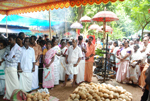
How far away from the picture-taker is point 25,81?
381cm

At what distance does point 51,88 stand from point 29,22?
9.93 m

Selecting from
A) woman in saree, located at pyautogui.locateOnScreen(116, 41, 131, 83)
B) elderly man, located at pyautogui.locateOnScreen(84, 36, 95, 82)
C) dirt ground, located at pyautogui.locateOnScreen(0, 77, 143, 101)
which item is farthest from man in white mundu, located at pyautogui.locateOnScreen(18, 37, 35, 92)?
woman in saree, located at pyautogui.locateOnScreen(116, 41, 131, 83)

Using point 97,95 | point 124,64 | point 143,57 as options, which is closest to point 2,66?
point 97,95

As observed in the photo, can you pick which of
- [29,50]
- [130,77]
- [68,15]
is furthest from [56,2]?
[68,15]

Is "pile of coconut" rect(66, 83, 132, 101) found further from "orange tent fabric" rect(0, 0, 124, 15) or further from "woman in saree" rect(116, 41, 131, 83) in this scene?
"woman in saree" rect(116, 41, 131, 83)

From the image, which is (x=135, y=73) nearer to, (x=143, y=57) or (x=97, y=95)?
(x=143, y=57)

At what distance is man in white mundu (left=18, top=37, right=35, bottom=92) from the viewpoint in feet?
12.1

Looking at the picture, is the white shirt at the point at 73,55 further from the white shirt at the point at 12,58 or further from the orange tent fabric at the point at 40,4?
the white shirt at the point at 12,58

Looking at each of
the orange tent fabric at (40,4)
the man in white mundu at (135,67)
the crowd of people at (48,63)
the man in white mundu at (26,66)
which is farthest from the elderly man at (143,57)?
the man in white mundu at (26,66)

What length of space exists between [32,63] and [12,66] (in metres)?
0.64

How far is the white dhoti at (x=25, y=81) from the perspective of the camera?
12.2ft

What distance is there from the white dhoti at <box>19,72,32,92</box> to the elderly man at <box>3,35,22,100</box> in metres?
0.23

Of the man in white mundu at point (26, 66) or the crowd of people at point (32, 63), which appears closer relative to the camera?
the crowd of people at point (32, 63)

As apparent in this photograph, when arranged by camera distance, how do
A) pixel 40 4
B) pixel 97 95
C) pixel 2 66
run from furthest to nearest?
pixel 40 4
pixel 2 66
pixel 97 95
